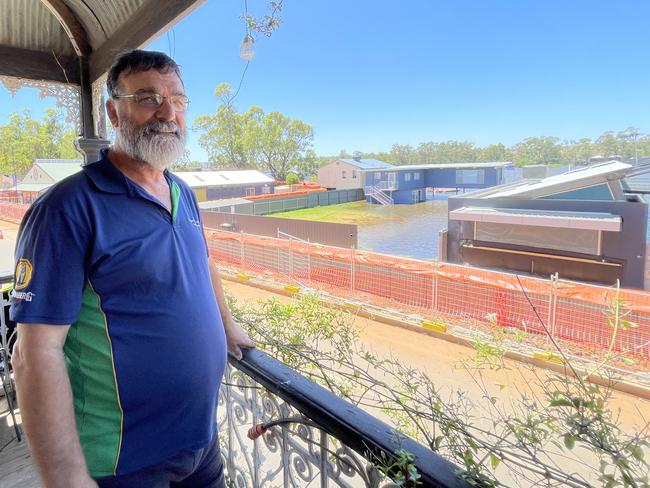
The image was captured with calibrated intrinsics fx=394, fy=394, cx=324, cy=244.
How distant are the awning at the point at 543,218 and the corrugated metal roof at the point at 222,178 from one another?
19.7 metres

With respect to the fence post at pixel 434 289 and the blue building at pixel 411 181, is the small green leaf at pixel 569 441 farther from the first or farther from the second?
the blue building at pixel 411 181

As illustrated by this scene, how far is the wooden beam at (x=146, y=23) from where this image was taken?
156 cm

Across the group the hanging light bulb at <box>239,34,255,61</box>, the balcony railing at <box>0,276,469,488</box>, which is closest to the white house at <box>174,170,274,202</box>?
the hanging light bulb at <box>239,34,255,61</box>

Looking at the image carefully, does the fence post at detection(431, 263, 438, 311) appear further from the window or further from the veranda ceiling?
the window

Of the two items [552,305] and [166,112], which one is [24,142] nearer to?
[552,305]

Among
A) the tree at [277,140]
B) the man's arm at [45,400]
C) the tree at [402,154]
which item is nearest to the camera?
the man's arm at [45,400]

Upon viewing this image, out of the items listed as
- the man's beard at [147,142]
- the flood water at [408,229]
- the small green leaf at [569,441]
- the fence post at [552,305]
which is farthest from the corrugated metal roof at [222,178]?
the small green leaf at [569,441]

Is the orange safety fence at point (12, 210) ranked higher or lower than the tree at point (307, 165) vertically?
lower

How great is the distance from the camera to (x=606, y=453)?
64cm

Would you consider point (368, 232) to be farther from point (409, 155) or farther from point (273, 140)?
point (409, 155)

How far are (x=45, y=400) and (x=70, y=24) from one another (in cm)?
240

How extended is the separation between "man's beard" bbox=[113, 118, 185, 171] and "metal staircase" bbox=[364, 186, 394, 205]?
1281 inches

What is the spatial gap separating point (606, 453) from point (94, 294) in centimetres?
99

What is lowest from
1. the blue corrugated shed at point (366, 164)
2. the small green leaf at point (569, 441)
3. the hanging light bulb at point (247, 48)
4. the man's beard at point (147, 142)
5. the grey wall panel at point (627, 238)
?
the grey wall panel at point (627, 238)
